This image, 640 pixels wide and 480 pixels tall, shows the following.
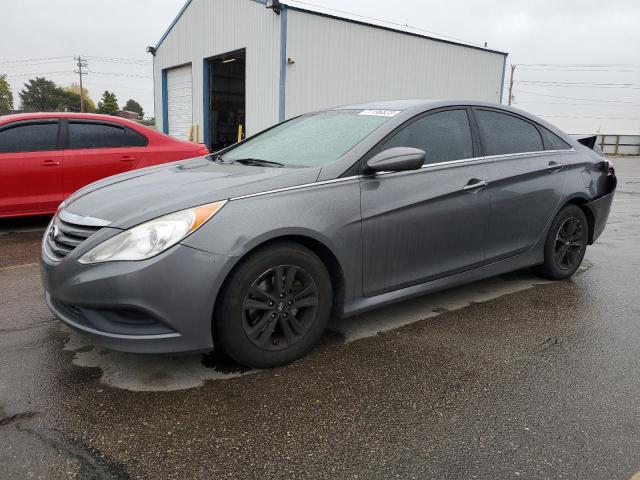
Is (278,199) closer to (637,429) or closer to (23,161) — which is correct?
(637,429)

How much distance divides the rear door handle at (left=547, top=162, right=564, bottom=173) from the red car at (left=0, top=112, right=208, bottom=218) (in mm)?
4789

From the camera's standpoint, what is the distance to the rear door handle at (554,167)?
13.6 feet

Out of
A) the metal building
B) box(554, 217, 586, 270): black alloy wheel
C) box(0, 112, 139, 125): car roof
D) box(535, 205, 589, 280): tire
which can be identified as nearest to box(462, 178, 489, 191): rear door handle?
box(535, 205, 589, 280): tire

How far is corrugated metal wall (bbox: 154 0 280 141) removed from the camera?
46.3ft

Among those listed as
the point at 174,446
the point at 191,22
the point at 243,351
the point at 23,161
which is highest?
the point at 191,22

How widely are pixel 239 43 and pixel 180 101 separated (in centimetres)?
490

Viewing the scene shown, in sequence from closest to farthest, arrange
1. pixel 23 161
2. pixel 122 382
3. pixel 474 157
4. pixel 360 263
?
1. pixel 122 382
2. pixel 360 263
3. pixel 474 157
4. pixel 23 161

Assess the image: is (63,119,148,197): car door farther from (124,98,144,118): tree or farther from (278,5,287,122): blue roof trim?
(124,98,144,118): tree

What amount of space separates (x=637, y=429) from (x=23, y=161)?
6.34m

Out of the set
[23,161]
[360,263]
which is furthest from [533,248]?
[23,161]

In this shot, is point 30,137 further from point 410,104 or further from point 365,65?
point 365,65

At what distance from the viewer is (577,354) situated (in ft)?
10.1

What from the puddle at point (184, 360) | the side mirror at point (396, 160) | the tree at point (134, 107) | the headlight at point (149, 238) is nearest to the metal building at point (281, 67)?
the puddle at point (184, 360)

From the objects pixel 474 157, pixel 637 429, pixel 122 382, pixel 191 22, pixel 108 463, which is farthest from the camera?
pixel 191 22
